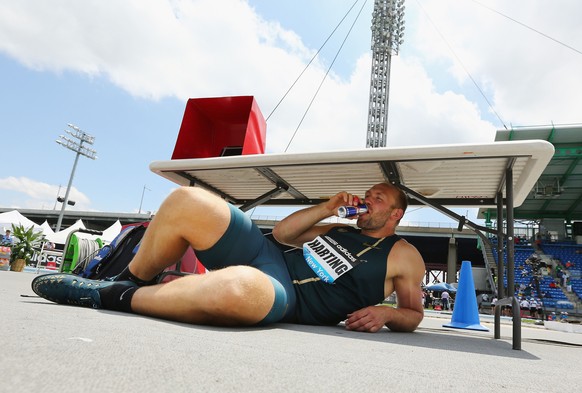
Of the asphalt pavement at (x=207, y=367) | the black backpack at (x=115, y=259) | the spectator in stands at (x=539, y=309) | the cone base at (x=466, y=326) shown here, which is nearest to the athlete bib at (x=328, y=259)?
the asphalt pavement at (x=207, y=367)

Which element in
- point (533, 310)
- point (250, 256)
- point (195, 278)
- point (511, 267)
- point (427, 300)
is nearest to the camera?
point (195, 278)

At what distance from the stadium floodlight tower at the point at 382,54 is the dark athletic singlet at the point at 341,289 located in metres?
27.1

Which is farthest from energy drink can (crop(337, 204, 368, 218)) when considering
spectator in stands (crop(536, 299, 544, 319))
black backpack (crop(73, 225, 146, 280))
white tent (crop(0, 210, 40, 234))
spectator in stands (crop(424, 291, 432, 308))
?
spectator in stands (crop(424, 291, 432, 308))

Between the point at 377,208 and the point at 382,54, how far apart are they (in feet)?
96.2

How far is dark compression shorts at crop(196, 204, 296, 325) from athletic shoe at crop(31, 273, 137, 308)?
1.33 feet

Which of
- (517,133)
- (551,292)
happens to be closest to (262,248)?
(517,133)

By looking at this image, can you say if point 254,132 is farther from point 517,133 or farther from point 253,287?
point 517,133

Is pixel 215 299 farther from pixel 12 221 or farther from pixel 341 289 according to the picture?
pixel 12 221

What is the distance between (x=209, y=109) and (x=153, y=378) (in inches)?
123

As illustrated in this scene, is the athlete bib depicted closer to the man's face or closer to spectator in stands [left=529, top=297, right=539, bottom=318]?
the man's face

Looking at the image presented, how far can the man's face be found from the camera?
227 centimetres

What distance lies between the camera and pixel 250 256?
1861mm

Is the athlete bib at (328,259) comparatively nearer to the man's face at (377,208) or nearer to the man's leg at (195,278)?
the man's face at (377,208)

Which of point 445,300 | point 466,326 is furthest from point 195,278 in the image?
point 445,300
